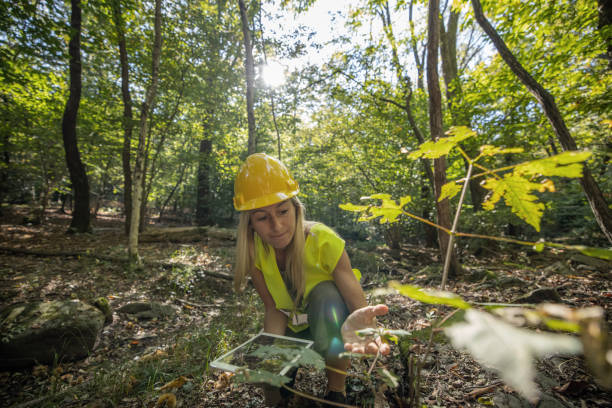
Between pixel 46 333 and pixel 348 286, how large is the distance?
148 inches

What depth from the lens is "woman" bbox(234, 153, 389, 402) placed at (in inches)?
68.3

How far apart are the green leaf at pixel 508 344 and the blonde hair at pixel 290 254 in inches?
59.8

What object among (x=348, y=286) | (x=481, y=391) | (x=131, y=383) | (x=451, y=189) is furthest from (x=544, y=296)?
(x=131, y=383)

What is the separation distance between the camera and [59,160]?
11.2 meters

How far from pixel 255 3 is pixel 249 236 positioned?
755 centimetres

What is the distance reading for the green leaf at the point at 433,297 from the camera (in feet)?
2.09

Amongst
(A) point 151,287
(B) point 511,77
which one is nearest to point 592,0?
(B) point 511,77

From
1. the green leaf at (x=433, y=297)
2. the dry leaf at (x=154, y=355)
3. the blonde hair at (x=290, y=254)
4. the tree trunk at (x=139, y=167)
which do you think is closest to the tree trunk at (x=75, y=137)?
the tree trunk at (x=139, y=167)

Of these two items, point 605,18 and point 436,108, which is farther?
point 436,108

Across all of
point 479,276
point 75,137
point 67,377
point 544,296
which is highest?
point 75,137

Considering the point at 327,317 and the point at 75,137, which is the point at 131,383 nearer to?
the point at 327,317

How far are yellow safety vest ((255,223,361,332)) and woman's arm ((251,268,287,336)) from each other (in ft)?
0.19

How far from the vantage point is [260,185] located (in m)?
1.92

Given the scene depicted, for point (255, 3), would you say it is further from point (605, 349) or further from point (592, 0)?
point (605, 349)
